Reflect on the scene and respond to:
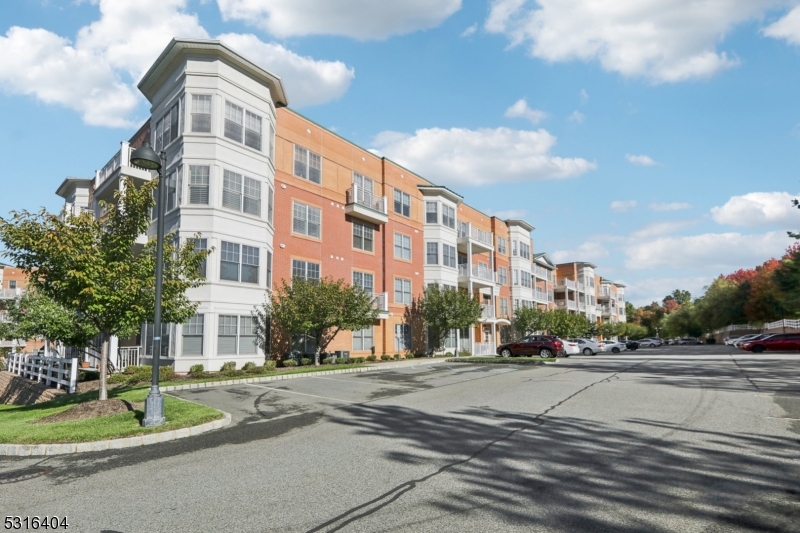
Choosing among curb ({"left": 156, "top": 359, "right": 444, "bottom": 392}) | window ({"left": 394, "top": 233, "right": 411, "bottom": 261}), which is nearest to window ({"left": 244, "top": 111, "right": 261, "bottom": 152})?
curb ({"left": 156, "top": 359, "right": 444, "bottom": 392})

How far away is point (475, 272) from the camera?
4128 cm

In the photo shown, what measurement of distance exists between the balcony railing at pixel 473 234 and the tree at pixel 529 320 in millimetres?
7477

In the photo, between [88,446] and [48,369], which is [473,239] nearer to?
[48,369]

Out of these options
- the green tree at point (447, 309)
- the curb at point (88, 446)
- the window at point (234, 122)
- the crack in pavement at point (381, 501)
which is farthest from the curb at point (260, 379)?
the crack in pavement at point (381, 501)

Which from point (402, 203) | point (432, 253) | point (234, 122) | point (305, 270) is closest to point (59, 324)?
point (234, 122)

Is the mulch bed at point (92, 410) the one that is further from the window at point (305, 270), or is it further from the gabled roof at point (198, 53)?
the gabled roof at point (198, 53)

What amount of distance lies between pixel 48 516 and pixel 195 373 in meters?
15.1

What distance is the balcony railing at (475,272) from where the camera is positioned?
40.8 m

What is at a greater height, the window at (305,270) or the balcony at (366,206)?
the balcony at (366,206)

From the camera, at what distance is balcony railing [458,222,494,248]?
4238cm

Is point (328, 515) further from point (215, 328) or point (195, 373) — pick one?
point (215, 328)

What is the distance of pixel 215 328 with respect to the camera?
71.7ft

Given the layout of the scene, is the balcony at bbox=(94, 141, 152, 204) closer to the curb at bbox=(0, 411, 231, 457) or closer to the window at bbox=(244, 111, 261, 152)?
the window at bbox=(244, 111, 261, 152)

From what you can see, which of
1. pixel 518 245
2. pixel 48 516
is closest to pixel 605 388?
pixel 48 516
